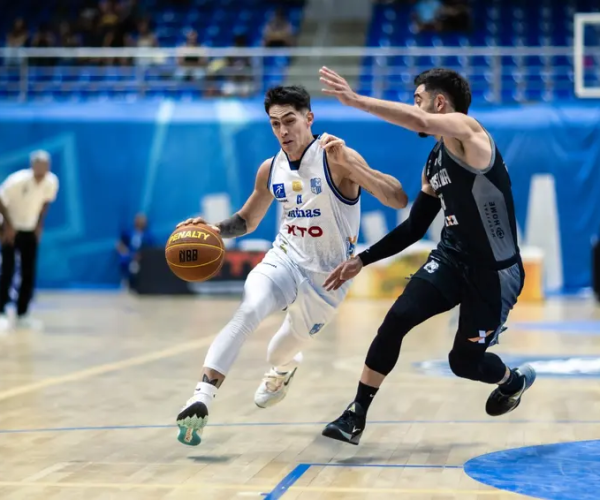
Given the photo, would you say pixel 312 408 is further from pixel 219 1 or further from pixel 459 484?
pixel 219 1

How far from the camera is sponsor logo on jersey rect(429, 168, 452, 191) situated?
18.3 feet

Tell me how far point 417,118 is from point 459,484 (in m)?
1.72

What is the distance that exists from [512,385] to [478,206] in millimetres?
1208

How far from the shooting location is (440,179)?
222 inches

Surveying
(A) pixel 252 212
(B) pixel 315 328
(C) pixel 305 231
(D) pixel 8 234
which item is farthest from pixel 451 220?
(D) pixel 8 234

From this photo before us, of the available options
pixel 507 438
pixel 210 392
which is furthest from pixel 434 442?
pixel 210 392

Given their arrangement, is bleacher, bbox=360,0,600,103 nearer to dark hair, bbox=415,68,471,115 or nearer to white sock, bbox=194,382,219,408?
dark hair, bbox=415,68,471,115

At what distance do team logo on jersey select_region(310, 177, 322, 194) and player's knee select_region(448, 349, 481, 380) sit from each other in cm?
128

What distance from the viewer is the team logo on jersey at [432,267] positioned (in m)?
5.83

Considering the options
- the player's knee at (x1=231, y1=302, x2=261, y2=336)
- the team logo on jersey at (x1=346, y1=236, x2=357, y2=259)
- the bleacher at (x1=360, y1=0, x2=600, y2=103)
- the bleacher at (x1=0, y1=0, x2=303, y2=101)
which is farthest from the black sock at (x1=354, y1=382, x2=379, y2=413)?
the bleacher at (x1=0, y1=0, x2=303, y2=101)

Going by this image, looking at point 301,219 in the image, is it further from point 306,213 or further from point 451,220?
point 451,220

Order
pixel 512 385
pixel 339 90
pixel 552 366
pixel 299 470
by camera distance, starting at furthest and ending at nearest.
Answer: pixel 552 366 → pixel 512 385 → pixel 299 470 → pixel 339 90

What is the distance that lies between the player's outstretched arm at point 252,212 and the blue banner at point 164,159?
1232cm

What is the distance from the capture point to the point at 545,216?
18734mm
